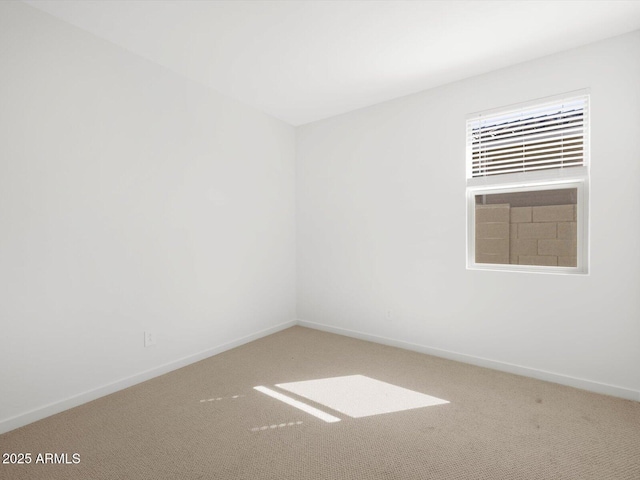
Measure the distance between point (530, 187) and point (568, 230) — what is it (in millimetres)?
462

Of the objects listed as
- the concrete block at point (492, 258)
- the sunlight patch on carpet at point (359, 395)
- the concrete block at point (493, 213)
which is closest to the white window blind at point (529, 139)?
the concrete block at point (493, 213)

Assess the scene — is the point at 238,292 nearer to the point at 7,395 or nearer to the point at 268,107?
the point at 7,395

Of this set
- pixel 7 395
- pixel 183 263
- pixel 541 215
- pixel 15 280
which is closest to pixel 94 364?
pixel 7 395

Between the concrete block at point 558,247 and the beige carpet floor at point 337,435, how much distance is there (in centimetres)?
107

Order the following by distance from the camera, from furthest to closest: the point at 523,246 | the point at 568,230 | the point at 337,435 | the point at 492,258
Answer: the point at 492,258 < the point at 523,246 < the point at 568,230 < the point at 337,435

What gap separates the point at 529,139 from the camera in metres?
2.69

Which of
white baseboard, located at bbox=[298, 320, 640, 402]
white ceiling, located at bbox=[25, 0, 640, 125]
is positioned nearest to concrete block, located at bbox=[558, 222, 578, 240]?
white baseboard, located at bbox=[298, 320, 640, 402]

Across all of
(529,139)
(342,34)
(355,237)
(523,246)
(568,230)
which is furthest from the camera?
(355,237)

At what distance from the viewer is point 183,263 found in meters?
2.93

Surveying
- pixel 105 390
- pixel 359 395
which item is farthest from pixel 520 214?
pixel 105 390

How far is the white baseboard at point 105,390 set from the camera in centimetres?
197

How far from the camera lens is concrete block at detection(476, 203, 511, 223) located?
9.45ft

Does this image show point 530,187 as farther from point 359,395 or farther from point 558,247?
point 359,395

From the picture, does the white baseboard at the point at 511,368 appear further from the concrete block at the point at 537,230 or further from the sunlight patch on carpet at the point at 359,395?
the concrete block at the point at 537,230
